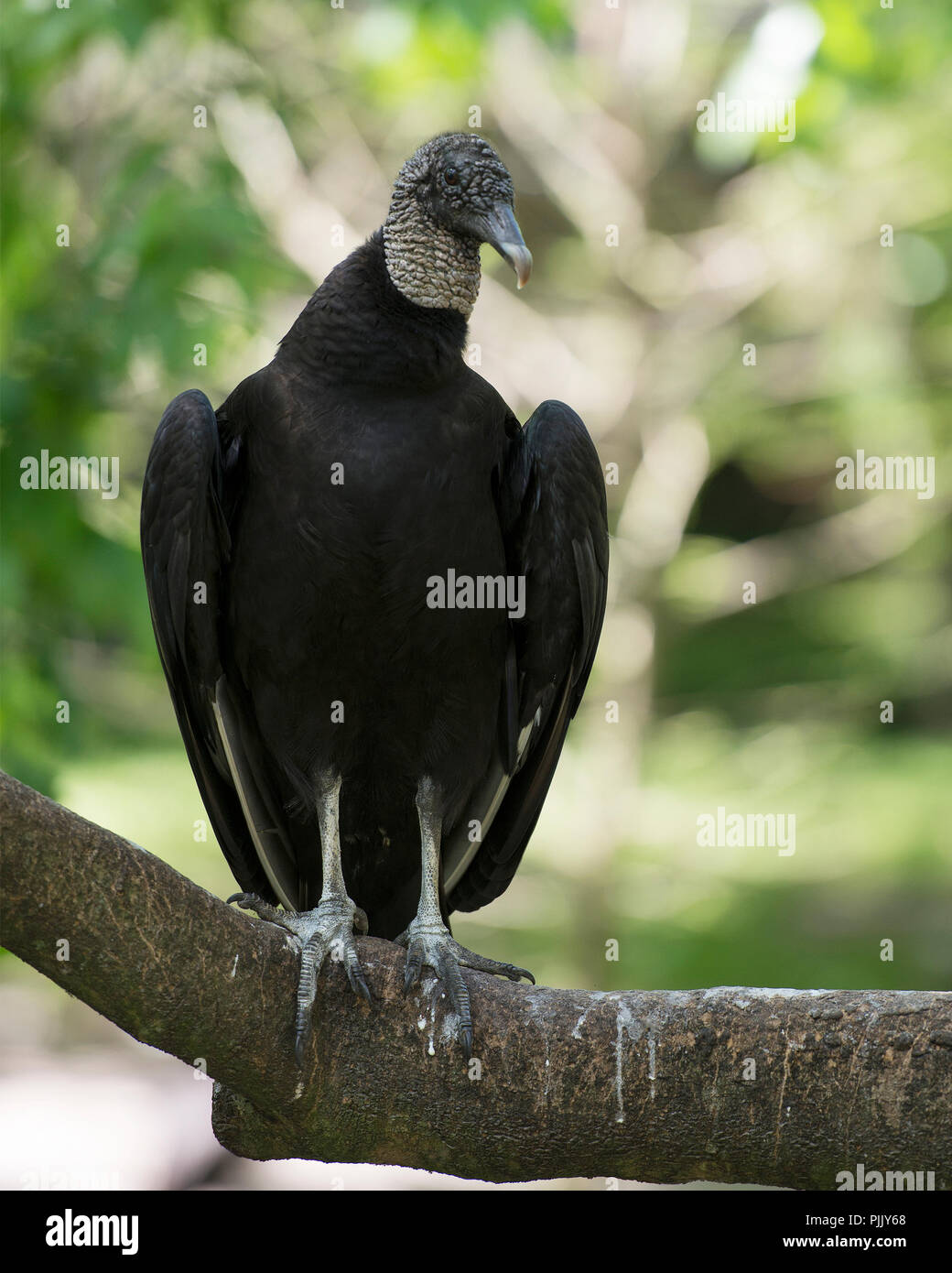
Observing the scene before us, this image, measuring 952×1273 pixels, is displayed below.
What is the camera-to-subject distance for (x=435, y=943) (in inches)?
121

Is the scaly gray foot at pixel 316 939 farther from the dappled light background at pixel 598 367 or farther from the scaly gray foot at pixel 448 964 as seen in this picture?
the dappled light background at pixel 598 367

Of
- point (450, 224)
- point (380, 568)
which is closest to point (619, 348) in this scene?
point (450, 224)

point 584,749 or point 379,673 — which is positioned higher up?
point 584,749

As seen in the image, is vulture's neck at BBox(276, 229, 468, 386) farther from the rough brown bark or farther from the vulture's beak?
the rough brown bark

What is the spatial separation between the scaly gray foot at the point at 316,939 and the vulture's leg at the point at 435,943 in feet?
0.41

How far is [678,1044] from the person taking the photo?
9.01 ft

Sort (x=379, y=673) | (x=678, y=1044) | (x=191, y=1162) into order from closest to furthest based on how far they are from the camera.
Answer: (x=678, y=1044)
(x=379, y=673)
(x=191, y=1162)

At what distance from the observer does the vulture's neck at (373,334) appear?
10.4 ft

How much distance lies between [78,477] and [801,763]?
20.9 ft

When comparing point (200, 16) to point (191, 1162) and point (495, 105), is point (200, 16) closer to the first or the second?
point (495, 105)

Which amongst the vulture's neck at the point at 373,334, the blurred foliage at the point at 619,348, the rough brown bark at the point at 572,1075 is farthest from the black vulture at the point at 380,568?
the blurred foliage at the point at 619,348

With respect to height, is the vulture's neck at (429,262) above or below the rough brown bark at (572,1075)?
above

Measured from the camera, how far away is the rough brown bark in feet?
8.63

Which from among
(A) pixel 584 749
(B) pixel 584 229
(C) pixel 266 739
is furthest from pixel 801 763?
(C) pixel 266 739
